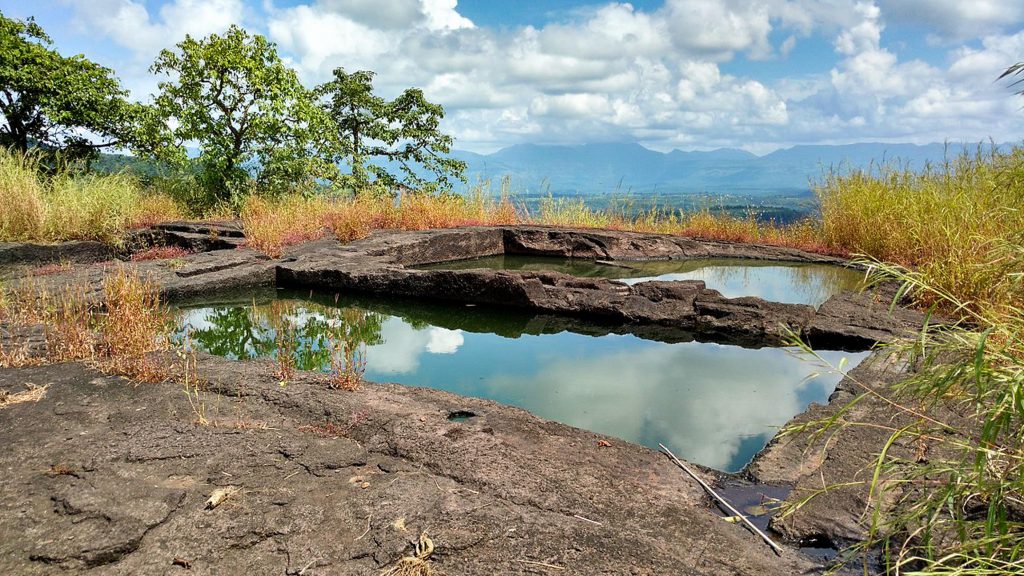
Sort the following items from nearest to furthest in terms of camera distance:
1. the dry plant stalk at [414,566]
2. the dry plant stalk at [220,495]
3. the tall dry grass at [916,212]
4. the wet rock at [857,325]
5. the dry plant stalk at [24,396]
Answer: the dry plant stalk at [414,566] → the dry plant stalk at [220,495] → the dry plant stalk at [24,396] → the wet rock at [857,325] → the tall dry grass at [916,212]

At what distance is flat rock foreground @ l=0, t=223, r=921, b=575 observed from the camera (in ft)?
6.66

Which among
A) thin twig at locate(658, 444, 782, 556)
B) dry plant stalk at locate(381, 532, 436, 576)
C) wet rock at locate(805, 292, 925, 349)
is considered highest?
wet rock at locate(805, 292, 925, 349)

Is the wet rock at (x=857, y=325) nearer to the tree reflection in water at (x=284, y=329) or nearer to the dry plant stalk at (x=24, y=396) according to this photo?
the tree reflection in water at (x=284, y=329)

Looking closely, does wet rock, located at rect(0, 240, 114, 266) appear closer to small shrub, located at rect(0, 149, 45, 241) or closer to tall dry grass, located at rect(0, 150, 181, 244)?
tall dry grass, located at rect(0, 150, 181, 244)

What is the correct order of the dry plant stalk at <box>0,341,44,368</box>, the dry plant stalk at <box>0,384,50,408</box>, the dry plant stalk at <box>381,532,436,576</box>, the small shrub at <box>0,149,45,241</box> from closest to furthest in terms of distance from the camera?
1. the dry plant stalk at <box>381,532,436,576</box>
2. the dry plant stalk at <box>0,384,50,408</box>
3. the dry plant stalk at <box>0,341,44,368</box>
4. the small shrub at <box>0,149,45,241</box>

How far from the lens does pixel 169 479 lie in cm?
246

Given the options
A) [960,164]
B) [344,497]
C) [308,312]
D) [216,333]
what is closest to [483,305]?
[308,312]

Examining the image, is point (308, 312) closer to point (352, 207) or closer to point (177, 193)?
point (352, 207)

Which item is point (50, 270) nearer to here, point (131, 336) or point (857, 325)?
point (131, 336)

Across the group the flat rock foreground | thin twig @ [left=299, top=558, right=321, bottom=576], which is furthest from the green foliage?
thin twig @ [left=299, top=558, right=321, bottom=576]

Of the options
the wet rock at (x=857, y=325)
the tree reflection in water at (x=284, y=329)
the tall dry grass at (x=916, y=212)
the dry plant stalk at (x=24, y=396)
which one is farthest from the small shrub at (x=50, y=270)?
the tall dry grass at (x=916, y=212)

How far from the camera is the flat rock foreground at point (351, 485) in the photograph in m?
2.03

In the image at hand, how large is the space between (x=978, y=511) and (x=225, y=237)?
9.20m

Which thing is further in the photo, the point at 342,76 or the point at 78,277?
the point at 342,76
